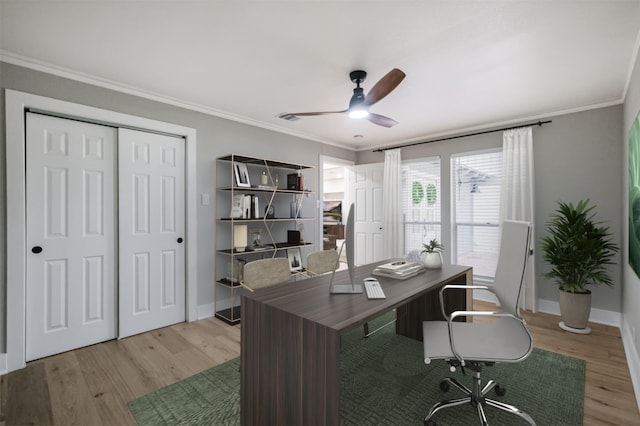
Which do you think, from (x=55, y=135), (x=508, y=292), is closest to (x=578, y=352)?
(x=508, y=292)

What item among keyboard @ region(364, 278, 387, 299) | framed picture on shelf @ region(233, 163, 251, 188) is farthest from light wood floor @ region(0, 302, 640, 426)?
framed picture on shelf @ region(233, 163, 251, 188)

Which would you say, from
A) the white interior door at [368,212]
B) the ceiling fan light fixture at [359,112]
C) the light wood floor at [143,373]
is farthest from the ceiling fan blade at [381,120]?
the light wood floor at [143,373]

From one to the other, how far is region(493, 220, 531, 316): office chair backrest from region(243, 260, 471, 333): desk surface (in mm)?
383

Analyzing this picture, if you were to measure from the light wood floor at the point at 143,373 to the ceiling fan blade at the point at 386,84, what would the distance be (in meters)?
2.45

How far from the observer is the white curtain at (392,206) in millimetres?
4965

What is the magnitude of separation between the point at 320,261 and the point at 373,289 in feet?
4.52

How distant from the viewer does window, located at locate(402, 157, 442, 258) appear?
468cm

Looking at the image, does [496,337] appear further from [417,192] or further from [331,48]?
[417,192]

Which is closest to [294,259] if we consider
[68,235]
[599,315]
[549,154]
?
[68,235]

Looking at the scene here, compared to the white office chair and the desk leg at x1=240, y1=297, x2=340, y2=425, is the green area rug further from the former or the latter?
the desk leg at x1=240, y1=297, x2=340, y2=425

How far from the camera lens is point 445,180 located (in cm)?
455

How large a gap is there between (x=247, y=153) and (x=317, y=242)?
180 centimetres

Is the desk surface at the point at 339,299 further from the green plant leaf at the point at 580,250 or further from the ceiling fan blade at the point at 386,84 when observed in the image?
the green plant leaf at the point at 580,250

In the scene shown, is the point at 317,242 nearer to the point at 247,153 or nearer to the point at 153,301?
the point at 247,153
